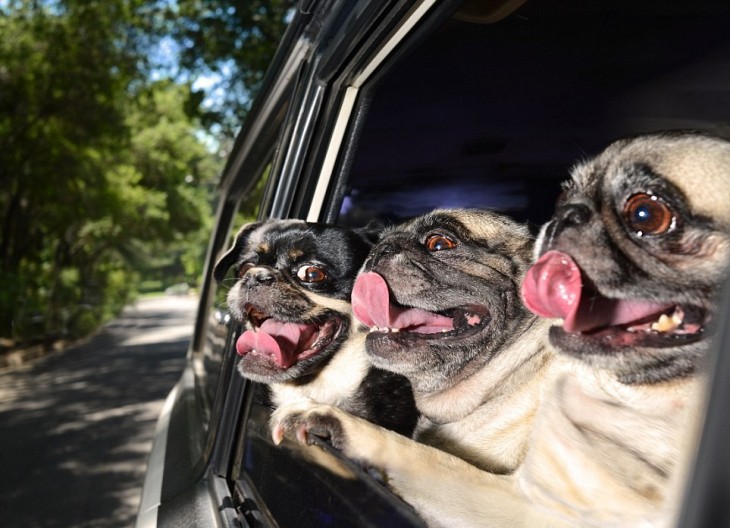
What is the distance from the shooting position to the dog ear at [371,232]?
8.24 ft

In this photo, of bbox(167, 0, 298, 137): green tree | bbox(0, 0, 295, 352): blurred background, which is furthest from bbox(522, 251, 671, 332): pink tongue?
bbox(167, 0, 298, 137): green tree

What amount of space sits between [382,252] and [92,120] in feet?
67.4

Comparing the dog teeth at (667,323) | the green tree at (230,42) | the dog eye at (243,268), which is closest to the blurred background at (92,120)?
the green tree at (230,42)

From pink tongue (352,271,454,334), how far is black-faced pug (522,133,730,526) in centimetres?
66

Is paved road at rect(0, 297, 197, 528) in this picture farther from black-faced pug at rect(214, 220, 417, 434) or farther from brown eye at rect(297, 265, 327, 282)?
brown eye at rect(297, 265, 327, 282)

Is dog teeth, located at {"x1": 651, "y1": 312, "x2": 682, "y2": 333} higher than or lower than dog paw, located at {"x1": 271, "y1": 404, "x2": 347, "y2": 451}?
higher

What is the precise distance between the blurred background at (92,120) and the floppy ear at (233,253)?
386 cm

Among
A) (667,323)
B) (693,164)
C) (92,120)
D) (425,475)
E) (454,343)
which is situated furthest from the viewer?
(92,120)

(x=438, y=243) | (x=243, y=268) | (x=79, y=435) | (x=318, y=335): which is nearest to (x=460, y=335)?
(x=438, y=243)

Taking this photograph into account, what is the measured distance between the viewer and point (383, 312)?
6.89ft

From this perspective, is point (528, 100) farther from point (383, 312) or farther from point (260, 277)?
point (260, 277)

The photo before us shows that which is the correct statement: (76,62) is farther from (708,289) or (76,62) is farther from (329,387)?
(708,289)

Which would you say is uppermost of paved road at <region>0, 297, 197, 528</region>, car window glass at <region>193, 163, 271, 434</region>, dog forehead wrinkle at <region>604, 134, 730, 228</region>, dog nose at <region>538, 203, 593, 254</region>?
dog forehead wrinkle at <region>604, 134, 730, 228</region>

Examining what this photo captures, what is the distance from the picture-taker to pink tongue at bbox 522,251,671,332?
128cm
